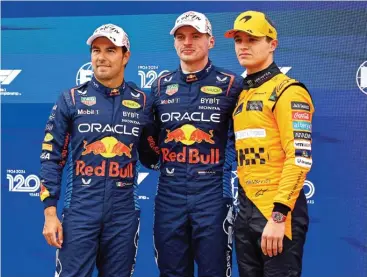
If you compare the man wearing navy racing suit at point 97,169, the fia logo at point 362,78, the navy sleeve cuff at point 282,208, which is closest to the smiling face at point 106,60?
the man wearing navy racing suit at point 97,169

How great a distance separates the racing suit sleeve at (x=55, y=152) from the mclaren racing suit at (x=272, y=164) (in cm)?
87

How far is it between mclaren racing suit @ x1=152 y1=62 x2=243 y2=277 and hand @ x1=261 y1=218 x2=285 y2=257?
1.34 feet

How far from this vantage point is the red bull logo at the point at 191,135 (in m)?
2.73

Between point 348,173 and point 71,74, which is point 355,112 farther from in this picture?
point 71,74

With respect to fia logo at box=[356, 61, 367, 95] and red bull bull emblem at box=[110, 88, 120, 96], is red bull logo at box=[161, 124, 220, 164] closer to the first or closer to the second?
A: red bull bull emblem at box=[110, 88, 120, 96]

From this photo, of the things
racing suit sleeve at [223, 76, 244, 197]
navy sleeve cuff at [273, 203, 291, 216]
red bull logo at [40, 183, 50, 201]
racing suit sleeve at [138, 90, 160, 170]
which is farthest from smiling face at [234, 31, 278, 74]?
red bull logo at [40, 183, 50, 201]

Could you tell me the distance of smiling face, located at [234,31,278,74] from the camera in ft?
8.34

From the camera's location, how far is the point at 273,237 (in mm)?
2270

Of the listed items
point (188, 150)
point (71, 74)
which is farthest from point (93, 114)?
point (71, 74)

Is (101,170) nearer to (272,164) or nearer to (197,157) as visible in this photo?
(197,157)

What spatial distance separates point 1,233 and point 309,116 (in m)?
3.09

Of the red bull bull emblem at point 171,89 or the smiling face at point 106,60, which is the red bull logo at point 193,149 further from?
the smiling face at point 106,60

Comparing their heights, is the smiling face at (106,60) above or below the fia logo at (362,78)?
below

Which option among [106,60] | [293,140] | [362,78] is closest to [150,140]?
[106,60]
